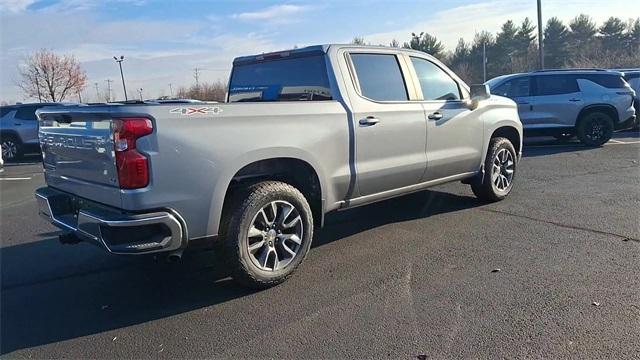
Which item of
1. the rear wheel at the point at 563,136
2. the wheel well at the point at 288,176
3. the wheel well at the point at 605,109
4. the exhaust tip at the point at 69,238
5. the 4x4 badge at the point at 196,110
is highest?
the 4x4 badge at the point at 196,110

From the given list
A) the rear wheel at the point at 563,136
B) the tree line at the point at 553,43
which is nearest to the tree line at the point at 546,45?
the tree line at the point at 553,43

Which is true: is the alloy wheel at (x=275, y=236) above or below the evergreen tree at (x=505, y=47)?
below

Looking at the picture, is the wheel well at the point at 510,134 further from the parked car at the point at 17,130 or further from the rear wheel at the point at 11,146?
the rear wheel at the point at 11,146

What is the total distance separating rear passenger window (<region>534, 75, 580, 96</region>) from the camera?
12.0 meters

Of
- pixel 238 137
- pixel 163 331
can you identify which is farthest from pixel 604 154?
pixel 163 331

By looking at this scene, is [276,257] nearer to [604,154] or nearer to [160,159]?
[160,159]

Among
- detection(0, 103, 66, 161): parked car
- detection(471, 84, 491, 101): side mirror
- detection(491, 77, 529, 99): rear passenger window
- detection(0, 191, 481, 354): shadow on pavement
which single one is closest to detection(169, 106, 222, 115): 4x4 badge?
detection(0, 191, 481, 354): shadow on pavement

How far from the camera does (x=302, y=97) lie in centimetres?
493

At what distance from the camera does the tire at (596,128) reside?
1175 centimetres

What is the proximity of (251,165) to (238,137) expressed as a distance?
328mm

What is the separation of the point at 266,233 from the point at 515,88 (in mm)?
10009

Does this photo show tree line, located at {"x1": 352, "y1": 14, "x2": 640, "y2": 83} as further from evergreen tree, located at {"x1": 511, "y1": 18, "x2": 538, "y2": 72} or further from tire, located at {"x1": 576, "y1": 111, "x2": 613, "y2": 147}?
tire, located at {"x1": 576, "y1": 111, "x2": 613, "y2": 147}

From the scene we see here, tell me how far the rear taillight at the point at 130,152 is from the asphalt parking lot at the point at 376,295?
1007mm

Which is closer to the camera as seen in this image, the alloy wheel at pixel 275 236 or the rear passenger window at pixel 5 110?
the alloy wheel at pixel 275 236
